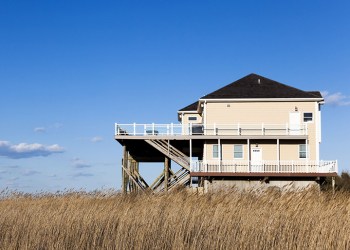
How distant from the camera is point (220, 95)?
34812mm

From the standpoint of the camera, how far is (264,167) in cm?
3216

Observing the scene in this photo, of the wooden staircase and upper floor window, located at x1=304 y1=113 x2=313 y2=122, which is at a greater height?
upper floor window, located at x1=304 y1=113 x2=313 y2=122

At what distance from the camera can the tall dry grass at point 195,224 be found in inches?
475

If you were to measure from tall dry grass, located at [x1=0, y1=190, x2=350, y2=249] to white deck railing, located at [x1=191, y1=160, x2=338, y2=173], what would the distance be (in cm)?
1647

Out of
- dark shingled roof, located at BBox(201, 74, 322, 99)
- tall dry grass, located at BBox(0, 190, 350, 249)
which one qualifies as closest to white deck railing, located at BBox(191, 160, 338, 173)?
dark shingled roof, located at BBox(201, 74, 322, 99)

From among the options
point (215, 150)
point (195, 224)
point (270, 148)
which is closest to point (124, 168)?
point (215, 150)

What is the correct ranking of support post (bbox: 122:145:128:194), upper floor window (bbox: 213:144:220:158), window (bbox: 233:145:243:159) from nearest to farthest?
window (bbox: 233:145:243:159)
upper floor window (bbox: 213:144:220:158)
support post (bbox: 122:145:128:194)

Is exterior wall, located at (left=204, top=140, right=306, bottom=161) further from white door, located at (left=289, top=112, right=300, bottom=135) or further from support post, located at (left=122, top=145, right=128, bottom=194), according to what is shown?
support post, located at (left=122, top=145, right=128, bottom=194)

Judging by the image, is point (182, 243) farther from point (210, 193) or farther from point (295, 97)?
point (295, 97)

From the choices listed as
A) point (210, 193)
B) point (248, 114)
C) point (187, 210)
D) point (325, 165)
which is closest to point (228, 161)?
point (248, 114)

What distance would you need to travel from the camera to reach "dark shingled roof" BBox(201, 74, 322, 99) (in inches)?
1362

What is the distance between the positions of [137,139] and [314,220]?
21.5 m

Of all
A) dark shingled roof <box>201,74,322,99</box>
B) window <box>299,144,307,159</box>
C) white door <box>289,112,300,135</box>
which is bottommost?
window <box>299,144,307,159</box>

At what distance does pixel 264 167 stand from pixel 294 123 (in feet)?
13.1
